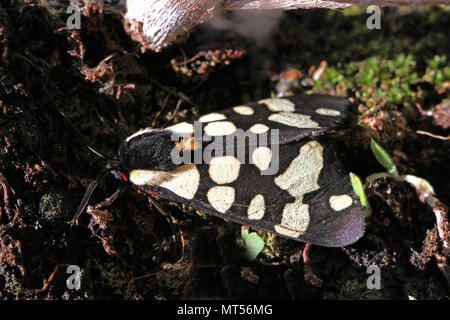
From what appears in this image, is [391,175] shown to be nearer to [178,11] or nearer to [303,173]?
[303,173]

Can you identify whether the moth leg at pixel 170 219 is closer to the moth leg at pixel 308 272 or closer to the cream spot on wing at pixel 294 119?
the moth leg at pixel 308 272

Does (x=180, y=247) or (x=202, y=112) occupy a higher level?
(x=202, y=112)

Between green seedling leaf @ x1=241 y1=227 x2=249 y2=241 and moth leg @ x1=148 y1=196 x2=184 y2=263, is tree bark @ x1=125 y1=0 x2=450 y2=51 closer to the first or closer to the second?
moth leg @ x1=148 y1=196 x2=184 y2=263

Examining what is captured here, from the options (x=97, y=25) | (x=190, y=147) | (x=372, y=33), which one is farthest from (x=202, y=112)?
(x=372, y=33)

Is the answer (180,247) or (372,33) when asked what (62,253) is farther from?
(372,33)

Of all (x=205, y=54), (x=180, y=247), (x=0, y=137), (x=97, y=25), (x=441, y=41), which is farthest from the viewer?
(x=441, y=41)
